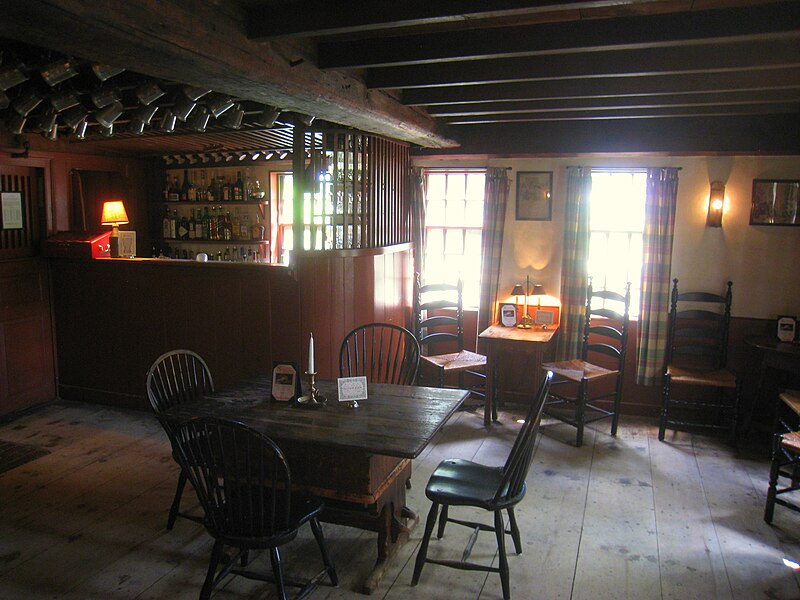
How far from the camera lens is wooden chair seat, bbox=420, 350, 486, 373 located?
16.5 ft

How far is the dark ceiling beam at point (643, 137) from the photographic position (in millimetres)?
4539

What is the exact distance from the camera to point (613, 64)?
9.75 feet

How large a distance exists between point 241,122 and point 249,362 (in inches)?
69.8

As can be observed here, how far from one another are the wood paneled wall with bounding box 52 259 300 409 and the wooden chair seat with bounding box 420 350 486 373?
1.17 meters

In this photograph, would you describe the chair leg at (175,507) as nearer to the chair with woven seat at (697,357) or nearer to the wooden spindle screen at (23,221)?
the wooden spindle screen at (23,221)

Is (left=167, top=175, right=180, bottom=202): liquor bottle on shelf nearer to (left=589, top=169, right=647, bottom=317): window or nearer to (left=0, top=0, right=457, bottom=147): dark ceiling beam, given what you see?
(left=0, top=0, right=457, bottom=147): dark ceiling beam

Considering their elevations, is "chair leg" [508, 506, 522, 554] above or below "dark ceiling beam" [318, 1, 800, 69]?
below

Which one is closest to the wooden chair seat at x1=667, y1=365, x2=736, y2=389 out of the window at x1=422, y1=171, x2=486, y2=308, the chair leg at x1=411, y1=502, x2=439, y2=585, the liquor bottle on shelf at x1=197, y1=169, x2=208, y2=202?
the window at x1=422, y1=171, x2=486, y2=308

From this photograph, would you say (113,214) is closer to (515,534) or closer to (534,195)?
(534,195)

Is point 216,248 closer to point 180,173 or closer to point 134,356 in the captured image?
point 180,173

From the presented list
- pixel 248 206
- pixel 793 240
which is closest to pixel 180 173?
pixel 248 206

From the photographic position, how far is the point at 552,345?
543cm

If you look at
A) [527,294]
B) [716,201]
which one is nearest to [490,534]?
[527,294]

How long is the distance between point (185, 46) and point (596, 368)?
3880 millimetres
